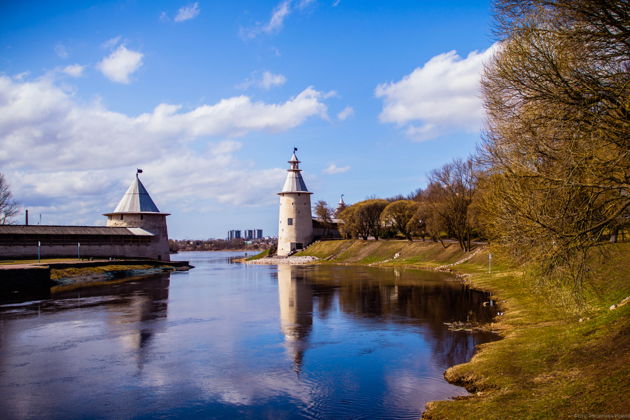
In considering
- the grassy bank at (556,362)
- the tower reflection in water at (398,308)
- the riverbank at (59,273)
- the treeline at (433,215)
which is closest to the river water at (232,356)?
the tower reflection in water at (398,308)

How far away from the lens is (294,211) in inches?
3093

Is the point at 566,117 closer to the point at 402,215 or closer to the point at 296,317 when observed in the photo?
the point at 296,317

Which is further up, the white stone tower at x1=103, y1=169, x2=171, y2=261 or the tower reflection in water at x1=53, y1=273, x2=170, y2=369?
the white stone tower at x1=103, y1=169, x2=171, y2=261

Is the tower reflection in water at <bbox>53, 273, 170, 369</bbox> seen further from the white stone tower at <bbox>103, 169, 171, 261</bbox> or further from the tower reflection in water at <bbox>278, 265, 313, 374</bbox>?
the white stone tower at <bbox>103, 169, 171, 261</bbox>

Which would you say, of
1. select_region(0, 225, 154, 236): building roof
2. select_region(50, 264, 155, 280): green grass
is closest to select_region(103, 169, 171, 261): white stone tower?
select_region(0, 225, 154, 236): building roof

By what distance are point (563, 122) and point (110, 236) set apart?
1951 inches

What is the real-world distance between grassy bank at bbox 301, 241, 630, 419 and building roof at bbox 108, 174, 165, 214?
46.8 metres

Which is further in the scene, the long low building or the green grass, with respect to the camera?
the long low building

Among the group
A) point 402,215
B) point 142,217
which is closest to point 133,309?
point 142,217

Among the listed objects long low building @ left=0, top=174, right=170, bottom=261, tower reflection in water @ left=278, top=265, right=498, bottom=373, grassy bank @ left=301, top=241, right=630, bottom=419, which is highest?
long low building @ left=0, top=174, right=170, bottom=261

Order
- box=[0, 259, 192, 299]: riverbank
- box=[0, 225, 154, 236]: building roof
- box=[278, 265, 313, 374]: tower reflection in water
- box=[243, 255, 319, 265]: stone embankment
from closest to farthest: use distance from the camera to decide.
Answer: box=[278, 265, 313, 374]: tower reflection in water, box=[0, 259, 192, 299]: riverbank, box=[0, 225, 154, 236]: building roof, box=[243, 255, 319, 265]: stone embankment

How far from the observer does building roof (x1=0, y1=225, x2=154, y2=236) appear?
4444cm

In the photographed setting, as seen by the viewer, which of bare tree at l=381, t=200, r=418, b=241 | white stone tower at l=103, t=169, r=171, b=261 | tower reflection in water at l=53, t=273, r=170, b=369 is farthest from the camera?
bare tree at l=381, t=200, r=418, b=241

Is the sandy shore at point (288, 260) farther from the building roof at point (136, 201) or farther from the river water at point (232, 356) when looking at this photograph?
the river water at point (232, 356)
